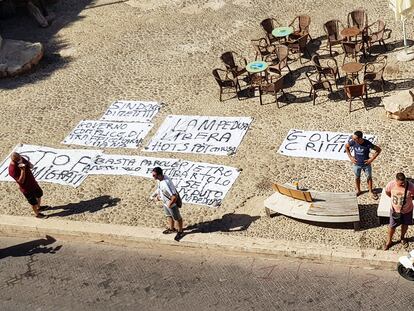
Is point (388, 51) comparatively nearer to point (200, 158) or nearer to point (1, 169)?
point (200, 158)

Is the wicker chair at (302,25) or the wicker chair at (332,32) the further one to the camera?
the wicker chair at (302,25)

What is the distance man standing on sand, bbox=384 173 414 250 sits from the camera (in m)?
10.8

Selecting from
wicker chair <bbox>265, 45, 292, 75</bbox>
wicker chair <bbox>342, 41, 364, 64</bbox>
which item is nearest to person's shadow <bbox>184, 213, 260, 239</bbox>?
wicker chair <bbox>265, 45, 292, 75</bbox>

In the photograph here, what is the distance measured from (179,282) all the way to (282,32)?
925cm

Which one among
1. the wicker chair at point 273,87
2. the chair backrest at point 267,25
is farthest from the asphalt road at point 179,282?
the chair backrest at point 267,25

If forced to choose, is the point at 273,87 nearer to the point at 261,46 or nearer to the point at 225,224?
the point at 261,46

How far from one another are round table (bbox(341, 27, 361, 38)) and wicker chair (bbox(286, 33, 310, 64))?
1.01 m

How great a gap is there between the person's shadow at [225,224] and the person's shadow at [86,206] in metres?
2.06

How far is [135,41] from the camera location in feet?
68.5

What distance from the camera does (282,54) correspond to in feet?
57.5

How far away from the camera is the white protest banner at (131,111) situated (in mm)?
16859

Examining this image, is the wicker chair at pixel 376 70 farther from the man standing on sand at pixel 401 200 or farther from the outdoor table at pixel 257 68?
the man standing on sand at pixel 401 200

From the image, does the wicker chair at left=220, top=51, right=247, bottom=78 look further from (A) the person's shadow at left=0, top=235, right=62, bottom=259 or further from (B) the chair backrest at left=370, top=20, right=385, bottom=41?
(A) the person's shadow at left=0, top=235, right=62, bottom=259

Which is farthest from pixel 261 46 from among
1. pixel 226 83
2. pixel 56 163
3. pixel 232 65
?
pixel 56 163
